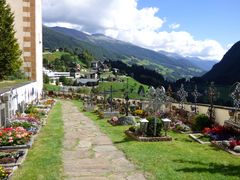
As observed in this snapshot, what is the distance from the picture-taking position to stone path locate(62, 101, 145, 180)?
12484mm

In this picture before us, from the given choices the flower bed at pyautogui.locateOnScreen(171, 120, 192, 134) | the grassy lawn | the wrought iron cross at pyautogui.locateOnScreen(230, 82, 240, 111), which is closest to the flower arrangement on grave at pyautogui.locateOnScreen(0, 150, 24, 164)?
the grassy lawn

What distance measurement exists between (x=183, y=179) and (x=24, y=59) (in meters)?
45.0

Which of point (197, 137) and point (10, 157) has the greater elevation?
point (10, 157)

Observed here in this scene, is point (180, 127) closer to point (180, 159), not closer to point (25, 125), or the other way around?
point (25, 125)

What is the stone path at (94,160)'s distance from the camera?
12484 millimetres

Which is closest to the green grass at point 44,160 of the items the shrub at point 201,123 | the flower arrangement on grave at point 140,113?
the shrub at point 201,123

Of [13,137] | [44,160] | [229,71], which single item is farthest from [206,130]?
[229,71]

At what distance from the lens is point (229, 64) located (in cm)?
18900

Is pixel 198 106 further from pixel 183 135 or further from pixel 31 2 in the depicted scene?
pixel 31 2

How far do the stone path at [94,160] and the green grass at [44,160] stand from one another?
0.96 feet

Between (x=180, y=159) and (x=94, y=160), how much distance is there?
3.10 metres

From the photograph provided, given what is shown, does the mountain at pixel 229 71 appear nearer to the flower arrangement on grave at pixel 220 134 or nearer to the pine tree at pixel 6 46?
the pine tree at pixel 6 46

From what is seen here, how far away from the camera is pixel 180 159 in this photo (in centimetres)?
1502

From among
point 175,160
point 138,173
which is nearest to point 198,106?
point 175,160
